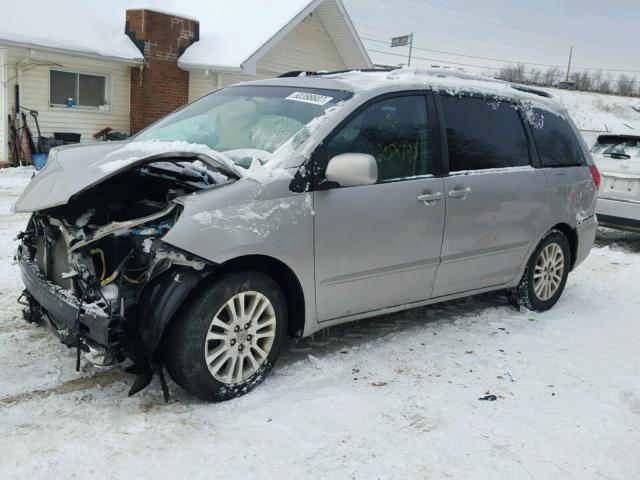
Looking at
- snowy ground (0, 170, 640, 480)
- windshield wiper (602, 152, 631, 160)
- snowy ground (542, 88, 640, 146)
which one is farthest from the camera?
snowy ground (542, 88, 640, 146)

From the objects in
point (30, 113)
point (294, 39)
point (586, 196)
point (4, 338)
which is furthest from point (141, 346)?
point (294, 39)

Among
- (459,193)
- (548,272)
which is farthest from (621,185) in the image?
(459,193)

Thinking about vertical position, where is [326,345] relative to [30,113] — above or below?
below

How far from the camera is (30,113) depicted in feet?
45.0

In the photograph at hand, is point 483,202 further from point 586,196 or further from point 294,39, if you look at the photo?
point 294,39

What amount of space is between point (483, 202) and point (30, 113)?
12153 millimetres

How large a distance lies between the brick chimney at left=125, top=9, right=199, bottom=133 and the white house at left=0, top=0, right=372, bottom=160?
2 centimetres

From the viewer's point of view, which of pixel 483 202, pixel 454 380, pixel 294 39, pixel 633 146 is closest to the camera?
pixel 454 380

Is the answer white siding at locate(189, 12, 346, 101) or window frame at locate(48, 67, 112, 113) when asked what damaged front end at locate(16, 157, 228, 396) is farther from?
white siding at locate(189, 12, 346, 101)

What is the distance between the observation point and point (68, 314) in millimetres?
3256

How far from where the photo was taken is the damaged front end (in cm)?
315

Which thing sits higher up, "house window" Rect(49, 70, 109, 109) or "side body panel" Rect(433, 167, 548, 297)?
"house window" Rect(49, 70, 109, 109)

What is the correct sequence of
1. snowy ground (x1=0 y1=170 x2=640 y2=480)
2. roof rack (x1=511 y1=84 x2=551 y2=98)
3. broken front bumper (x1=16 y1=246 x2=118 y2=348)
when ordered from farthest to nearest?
roof rack (x1=511 y1=84 x2=551 y2=98)
broken front bumper (x1=16 y1=246 x2=118 y2=348)
snowy ground (x1=0 y1=170 x2=640 y2=480)

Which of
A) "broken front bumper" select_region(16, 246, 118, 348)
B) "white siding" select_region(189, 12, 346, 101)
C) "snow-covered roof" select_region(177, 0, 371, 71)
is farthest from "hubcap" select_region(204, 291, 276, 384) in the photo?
"white siding" select_region(189, 12, 346, 101)
